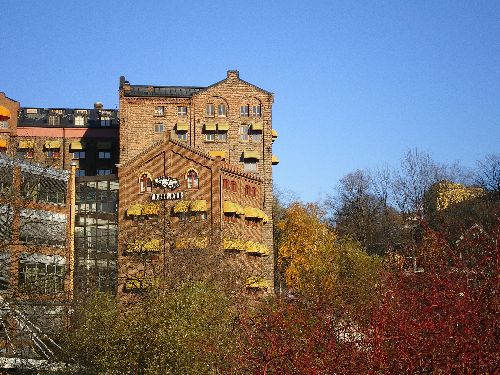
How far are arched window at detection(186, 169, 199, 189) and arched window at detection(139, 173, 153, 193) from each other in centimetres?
308

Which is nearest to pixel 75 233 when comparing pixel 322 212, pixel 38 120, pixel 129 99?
pixel 129 99

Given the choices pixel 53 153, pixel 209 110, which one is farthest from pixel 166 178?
pixel 53 153

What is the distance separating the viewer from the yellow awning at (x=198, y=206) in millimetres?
55375

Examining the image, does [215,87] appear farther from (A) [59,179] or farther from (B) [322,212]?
(B) [322,212]

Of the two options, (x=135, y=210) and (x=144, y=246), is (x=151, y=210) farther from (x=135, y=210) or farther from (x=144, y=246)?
(x=144, y=246)

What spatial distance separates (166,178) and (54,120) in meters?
29.9

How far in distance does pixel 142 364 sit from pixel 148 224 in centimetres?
3232

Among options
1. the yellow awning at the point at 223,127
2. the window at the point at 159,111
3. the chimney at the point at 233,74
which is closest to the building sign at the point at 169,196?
the yellow awning at the point at 223,127

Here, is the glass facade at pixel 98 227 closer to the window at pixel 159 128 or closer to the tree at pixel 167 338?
the window at pixel 159 128

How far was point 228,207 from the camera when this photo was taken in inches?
2208

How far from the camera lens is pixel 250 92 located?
6819 centimetres

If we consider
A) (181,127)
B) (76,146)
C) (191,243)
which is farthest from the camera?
(76,146)

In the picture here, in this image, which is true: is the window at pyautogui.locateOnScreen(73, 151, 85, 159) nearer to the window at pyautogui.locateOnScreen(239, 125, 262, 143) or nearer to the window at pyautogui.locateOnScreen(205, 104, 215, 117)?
the window at pyautogui.locateOnScreen(205, 104, 215, 117)

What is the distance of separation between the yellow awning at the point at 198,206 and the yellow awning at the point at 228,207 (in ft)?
4.89
